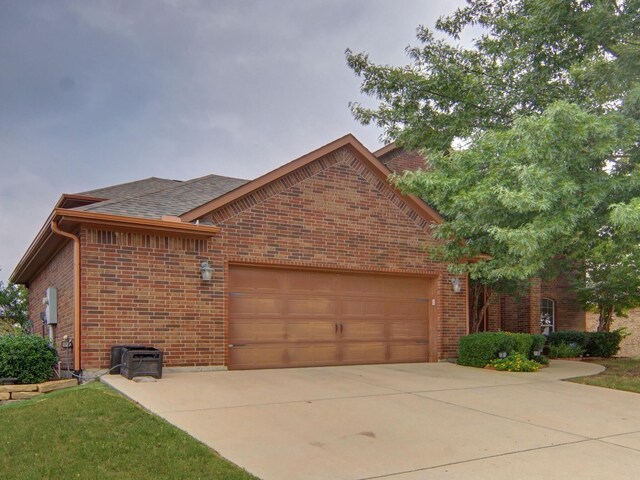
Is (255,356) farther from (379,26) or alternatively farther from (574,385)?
(379,26)

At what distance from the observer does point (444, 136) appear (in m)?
12.4

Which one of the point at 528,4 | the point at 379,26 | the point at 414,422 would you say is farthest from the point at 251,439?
the point at 379,26

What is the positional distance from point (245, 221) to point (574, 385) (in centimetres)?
714

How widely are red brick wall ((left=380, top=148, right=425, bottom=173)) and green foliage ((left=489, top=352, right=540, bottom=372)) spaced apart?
801 centimetres

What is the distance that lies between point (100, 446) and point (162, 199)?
7.13m

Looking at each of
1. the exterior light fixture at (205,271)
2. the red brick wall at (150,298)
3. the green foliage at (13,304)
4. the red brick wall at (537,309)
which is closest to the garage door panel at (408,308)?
the red brick wall at (150,298)

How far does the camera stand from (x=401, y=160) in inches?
730

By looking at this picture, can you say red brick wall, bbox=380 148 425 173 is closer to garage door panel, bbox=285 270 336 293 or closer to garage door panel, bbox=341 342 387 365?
garage door panel, bbox=285 270 336 293

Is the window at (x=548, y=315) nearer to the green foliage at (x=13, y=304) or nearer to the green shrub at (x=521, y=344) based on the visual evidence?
the green shrub at (x=521, y=344)

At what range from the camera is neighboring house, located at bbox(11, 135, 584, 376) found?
9.46m

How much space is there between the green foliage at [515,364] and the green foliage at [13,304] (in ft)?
66.3

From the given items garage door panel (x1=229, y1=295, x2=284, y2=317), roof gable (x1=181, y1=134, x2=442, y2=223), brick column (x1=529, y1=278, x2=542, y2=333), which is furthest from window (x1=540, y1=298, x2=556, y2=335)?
garage door panel (x1=229, y1=295, x2=284, y2=317)

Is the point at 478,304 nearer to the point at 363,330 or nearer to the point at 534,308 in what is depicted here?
the point at 534,308

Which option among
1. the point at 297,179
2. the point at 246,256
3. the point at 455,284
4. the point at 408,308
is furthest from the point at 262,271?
the point at 455,284
